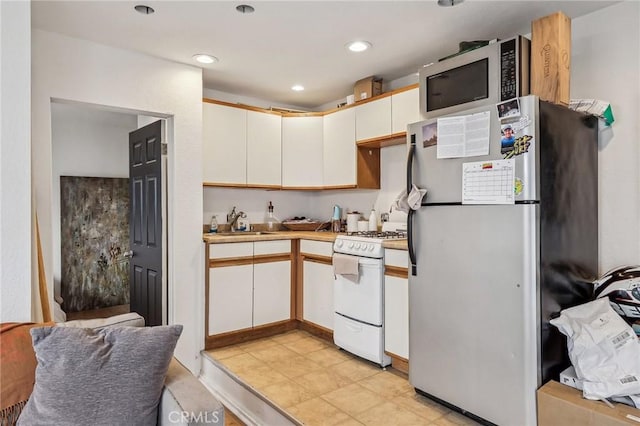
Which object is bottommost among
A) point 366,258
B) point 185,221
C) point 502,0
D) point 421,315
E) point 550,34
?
point 421,315

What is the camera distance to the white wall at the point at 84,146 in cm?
457

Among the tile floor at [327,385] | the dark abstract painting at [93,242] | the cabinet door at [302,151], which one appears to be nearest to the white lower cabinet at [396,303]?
the tile floor at [327,385]

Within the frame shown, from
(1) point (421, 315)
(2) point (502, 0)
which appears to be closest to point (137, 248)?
(1) point (421, 315)

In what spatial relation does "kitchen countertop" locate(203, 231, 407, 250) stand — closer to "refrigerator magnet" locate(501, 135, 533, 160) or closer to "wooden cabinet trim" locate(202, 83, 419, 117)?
"refrigerator magnet" locate(501, 135, 533, 160)

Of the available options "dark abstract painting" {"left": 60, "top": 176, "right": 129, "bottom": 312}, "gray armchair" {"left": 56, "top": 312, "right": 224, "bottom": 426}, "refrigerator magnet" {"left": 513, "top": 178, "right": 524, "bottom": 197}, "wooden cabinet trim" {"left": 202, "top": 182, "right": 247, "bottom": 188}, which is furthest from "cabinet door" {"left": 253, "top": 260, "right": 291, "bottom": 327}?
"dark abstract painting" {"left": 60, "top": 176, "right": 129, "bottom": 312}

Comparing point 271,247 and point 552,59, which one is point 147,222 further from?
point 552,59

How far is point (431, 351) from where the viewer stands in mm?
2309

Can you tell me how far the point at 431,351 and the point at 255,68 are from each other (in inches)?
98.9

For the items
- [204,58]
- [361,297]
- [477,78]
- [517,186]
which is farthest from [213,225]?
[517,186]

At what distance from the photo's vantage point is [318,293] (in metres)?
3.44

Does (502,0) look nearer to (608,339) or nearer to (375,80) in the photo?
(375,80)

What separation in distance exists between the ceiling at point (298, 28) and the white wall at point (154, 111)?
11 centimetres

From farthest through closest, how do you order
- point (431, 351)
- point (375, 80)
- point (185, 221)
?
point (375, 80) → point (185, 221) → point (431, 351)

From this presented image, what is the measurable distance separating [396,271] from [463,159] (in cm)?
95
